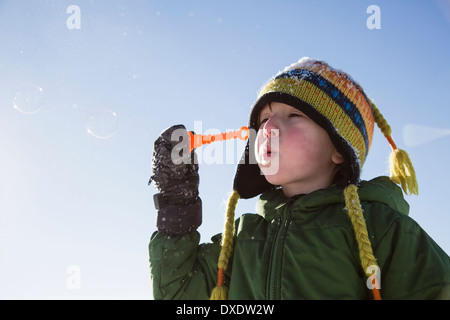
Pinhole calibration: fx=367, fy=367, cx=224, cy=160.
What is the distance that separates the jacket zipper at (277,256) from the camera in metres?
1.92

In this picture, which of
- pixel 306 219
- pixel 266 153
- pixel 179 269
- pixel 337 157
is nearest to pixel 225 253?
pixel 179 269

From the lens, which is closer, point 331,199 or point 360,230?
point 360,230

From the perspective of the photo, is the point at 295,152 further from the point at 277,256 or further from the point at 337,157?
the point at 277,256

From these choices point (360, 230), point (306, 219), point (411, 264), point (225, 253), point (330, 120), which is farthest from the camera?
point (330, 120)

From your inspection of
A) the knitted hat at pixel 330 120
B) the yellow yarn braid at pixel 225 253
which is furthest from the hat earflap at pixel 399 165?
the yellow yarn braid at pixel 225 253

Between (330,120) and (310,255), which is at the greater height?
(330,120)

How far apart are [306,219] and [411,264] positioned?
574 mm

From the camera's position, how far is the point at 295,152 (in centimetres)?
227

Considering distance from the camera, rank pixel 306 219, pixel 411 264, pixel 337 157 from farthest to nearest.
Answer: pixel 337 157
pixel 306 219
pixel 411 264

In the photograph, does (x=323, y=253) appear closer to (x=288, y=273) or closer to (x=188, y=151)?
(x=288, y=273)

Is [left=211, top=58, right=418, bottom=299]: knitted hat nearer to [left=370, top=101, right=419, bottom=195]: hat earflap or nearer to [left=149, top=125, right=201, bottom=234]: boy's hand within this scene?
[left=370, top=101, right=419, bottom=195]: hat earflap

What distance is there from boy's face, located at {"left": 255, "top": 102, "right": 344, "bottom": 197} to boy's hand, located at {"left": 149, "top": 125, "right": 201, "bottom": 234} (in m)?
0.48

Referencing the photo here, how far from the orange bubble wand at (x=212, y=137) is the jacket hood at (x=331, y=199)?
1.71 feet
